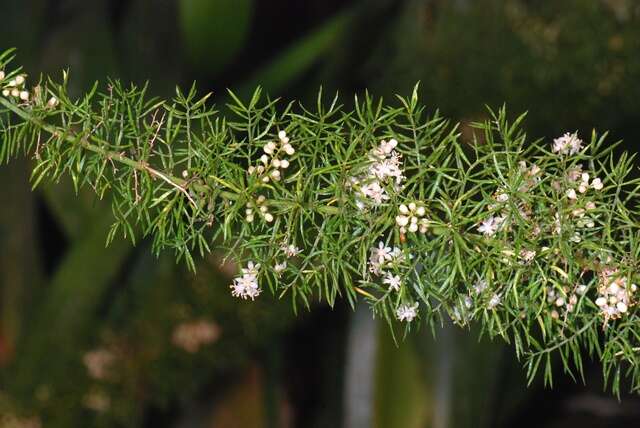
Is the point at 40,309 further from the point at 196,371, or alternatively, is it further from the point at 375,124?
the point at 375,124

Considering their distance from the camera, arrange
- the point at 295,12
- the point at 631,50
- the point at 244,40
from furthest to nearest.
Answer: the point at 295,12 < the point at 244,40 < the point at 631,50

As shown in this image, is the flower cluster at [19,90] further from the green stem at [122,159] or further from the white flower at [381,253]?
the white flower at [381,253]

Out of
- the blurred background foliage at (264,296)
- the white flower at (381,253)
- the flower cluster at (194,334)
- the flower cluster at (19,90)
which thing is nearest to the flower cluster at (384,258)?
the white flower at (381,253)

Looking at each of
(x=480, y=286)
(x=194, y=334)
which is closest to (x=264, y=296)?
(x=194, y=334)

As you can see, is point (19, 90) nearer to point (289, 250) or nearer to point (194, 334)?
point (289, 250)

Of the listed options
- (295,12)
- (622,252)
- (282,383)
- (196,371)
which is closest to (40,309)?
(196,371)

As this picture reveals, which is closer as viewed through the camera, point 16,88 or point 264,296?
point 16,88

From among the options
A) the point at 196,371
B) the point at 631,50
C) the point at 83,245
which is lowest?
the point at 196,371

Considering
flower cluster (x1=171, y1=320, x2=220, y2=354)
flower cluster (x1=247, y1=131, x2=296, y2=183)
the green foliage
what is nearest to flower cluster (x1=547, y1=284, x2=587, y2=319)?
the green foliage
